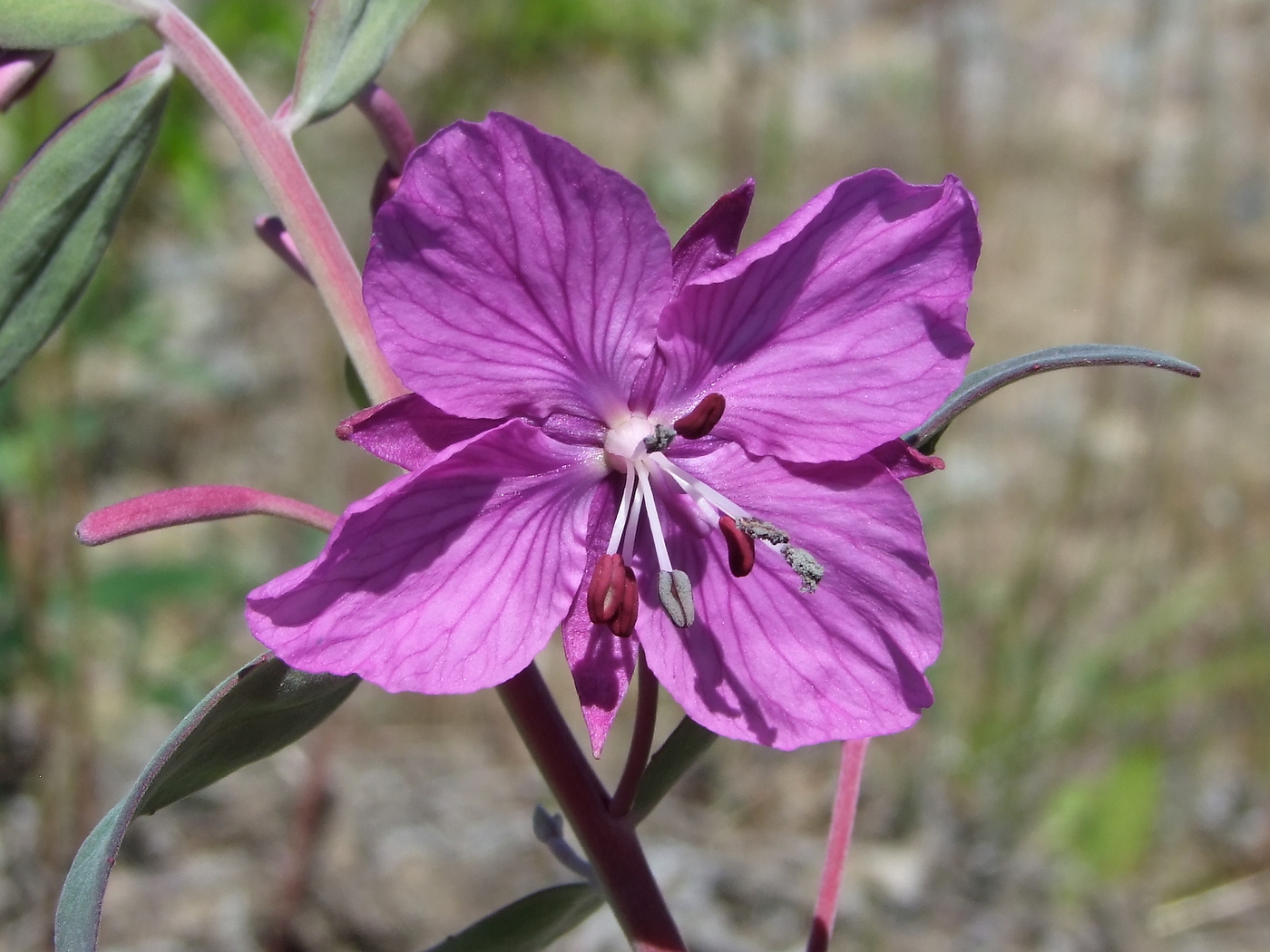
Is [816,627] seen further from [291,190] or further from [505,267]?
[291,190]

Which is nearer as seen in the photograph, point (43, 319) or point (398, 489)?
point (398, 489)

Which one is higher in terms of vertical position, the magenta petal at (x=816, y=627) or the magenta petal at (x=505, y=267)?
the magenta petal at (x=505, y=267)

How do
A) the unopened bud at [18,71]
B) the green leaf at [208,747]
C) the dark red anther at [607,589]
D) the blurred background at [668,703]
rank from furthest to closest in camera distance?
the blurred background at [668,703] → the unopened bud at [18,71] → the dark red anther at [607,589] → the green leaf at [208,747]

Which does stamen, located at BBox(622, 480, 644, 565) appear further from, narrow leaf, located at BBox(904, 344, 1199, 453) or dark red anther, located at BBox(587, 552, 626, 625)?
narrow leaf, located at BBox(904, 344, 1199, 453)

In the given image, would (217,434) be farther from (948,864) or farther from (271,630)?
(271,630)

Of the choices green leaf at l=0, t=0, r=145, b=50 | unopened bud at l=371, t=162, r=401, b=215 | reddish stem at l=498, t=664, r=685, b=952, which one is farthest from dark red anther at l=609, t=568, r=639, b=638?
green leaf at l=0, t=0, r=145, b=50

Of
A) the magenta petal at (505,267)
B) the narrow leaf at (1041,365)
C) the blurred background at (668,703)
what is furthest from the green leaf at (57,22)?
the blurred background at (668,703)

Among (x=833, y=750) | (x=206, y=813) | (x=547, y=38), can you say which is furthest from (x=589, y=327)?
(x=547, y=38)

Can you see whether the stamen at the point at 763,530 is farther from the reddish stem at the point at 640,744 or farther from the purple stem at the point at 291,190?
the purple stem at the point at 291,190
